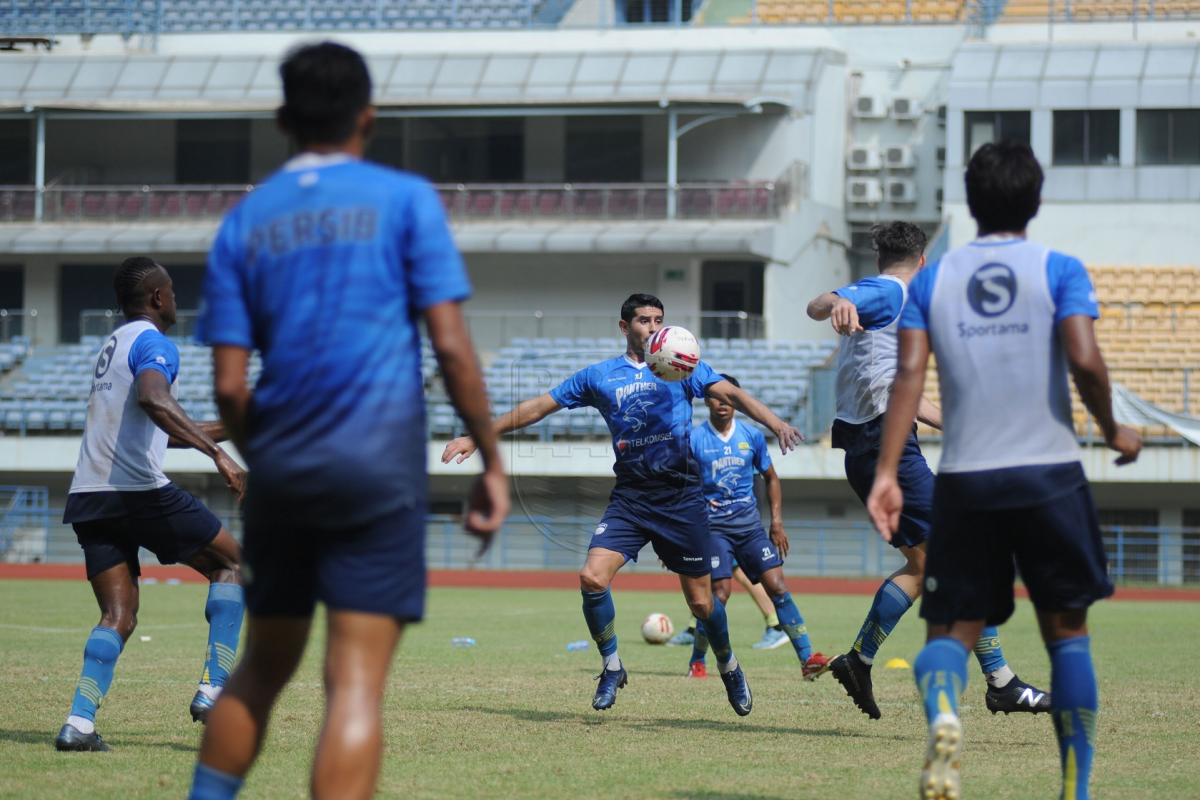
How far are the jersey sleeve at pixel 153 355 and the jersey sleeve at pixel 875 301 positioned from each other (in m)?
3.18

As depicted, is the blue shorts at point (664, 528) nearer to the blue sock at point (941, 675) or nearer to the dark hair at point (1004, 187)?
the blue sock at point (941, 675)

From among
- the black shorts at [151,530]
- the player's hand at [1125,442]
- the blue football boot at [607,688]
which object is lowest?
the blue football boot at [607,688]

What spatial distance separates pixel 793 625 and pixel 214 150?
34.2m

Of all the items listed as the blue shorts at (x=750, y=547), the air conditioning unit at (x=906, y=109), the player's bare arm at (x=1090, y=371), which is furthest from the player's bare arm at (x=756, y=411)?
the air conditioning unit at (x=906, y=109)

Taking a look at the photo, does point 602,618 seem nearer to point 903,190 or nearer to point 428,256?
point 428,256

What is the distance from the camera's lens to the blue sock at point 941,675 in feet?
15.2

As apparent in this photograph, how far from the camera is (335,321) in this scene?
379cm

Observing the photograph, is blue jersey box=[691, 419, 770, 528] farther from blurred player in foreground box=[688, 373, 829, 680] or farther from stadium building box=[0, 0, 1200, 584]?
stadium building box=[0, 0, 1200, 584]

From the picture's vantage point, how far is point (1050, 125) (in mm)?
36156

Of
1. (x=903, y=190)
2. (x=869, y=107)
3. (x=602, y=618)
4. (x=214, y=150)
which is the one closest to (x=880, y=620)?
(x=602, y=618)

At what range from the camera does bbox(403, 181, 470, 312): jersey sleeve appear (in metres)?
3.82

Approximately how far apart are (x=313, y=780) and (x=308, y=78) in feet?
6.06

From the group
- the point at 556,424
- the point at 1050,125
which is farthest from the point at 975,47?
the point at 556,424

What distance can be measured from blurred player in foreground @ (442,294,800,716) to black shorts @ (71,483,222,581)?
2.17 metres
